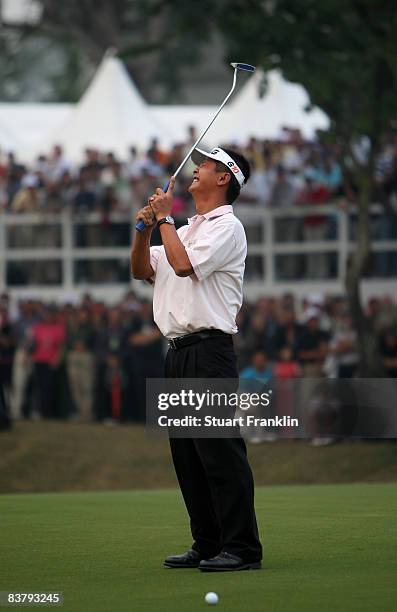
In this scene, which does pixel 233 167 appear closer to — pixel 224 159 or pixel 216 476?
pixel 224 159

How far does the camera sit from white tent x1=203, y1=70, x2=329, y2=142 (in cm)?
2992

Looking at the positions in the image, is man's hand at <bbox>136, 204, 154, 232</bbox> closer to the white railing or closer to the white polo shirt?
the white polo shirt

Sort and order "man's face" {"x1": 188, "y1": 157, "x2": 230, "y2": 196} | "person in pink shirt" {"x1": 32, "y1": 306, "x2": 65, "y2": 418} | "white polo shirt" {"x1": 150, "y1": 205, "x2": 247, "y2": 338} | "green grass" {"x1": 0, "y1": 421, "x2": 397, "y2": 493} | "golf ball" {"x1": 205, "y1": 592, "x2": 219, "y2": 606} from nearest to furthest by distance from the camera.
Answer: "golf ball" {"x1": 205, "y1": 592, "x2": 219, "y2": 606}, "white polo shirt" {"x1": 150, "y1": 205, "x2": 247, "y2": 338}, "man's face" {"x1": 188, "y1": 157, "x2": 230, "y2": 196}, "green grass" {"x1": 0, "y1": 421, "x2": 397, "y2": 493}, "person in pink shirt" {"x1": 32, "y1": 306, "x2": 65, "y2": 418}

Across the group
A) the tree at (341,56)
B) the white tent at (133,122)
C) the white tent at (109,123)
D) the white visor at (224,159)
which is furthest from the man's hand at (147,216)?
the white tent at (109,123)

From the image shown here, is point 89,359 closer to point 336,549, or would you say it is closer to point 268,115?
point 268,115

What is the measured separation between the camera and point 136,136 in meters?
31.4

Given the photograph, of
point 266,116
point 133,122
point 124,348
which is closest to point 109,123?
point 133,122

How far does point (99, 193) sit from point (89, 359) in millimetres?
3244

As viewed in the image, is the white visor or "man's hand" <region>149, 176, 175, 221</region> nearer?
"man's hand" <region>149, 176, 175, 221</region>

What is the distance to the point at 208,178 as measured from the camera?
8883 mm

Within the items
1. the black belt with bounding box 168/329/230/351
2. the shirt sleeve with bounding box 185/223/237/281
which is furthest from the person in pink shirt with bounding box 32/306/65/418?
the shirt sleeve with bounding box 185/223/237/281

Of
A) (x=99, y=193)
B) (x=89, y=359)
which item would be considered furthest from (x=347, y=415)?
(x=99, y=193)

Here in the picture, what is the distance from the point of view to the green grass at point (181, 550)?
7312 millimetres

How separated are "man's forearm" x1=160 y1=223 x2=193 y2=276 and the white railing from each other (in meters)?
17.3
